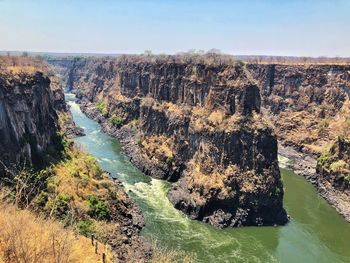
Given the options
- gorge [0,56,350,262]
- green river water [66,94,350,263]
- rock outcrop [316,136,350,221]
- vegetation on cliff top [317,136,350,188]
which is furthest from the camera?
vegetation on cliff top [317,136,350,188]

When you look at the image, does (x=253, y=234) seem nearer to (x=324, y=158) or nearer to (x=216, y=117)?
(x=216, y=117)

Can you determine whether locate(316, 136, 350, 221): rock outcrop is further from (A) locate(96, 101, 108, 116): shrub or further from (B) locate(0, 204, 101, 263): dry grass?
(A) locate(96, 101, 108, 116): shrub

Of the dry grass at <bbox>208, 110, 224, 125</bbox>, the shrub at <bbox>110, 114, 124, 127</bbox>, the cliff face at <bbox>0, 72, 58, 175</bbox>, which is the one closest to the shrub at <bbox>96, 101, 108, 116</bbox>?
the shrub at <bbox>110, 114, 124, 127</bbox>

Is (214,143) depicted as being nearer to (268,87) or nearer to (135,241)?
(135,241)

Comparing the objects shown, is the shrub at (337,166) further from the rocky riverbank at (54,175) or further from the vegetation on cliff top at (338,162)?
the rocky riverbank at (54,175)

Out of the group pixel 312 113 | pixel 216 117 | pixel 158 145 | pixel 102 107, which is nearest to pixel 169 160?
pixel 158 145

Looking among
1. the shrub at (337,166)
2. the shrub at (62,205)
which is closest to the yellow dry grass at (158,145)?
the shrub at (337,166)
